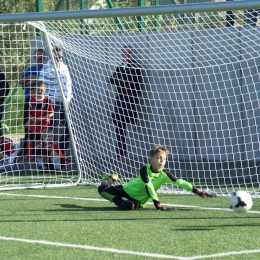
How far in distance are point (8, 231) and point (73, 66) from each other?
5675mm

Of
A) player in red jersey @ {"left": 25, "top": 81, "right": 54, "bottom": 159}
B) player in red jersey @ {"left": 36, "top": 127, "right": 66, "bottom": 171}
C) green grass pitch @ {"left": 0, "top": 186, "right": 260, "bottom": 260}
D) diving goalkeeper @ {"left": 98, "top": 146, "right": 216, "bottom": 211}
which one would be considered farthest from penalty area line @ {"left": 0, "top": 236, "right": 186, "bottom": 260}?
player in red jersey @ {"left": 25, "top": 81, "right": 54, "bottom": 159}

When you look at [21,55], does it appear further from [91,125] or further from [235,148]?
[235,148]

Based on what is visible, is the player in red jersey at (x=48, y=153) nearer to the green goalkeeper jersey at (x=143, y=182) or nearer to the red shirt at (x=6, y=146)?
the red shirt at (x=6, y=146)

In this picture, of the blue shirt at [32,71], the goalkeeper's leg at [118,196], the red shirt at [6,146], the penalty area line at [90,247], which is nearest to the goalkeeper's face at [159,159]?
the goalkeeper's leg at [118,196]

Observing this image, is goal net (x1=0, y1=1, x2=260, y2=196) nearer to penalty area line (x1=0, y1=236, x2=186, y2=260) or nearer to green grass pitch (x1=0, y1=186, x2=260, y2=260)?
green grass pitch (x1=0, y1=186, x2=260, y2=260)

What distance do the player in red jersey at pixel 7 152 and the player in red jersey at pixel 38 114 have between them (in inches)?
12.0

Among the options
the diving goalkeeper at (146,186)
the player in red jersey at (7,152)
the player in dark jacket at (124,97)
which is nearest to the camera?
the diving goalkeeper at (146,186)

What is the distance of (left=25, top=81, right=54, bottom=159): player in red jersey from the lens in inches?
466

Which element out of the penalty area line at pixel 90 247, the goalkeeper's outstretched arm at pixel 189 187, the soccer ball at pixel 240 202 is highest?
the goalkeeper's outstretched arm at pixel 189 187

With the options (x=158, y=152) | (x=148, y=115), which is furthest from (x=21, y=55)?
(x=158, y=152)

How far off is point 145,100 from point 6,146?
8.50 feet

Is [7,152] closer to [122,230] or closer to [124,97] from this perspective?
[124,97]

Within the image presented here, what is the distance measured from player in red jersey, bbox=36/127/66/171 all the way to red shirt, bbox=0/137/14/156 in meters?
0.52

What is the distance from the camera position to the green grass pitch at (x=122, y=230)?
5.96m
